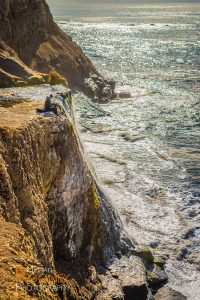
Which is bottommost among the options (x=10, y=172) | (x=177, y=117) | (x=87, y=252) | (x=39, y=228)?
(x=177, y=117)

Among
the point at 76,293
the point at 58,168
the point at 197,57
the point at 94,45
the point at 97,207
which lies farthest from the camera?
the point at 94,45

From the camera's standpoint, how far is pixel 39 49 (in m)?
41.5

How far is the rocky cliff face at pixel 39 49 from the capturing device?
33.8 metres

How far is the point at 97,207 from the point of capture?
14.8 meters

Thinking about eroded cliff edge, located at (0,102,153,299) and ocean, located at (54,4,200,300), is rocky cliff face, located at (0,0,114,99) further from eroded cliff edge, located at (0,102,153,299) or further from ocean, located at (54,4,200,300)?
eroded cliff edge, located at (0,102,153,299)

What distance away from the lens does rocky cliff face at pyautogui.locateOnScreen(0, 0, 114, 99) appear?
111ft

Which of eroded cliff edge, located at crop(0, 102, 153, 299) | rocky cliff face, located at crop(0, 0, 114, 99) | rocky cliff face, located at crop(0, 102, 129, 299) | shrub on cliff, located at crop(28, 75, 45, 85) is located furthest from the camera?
rocky cliff face, located at crop(0, 0, 114, 99)

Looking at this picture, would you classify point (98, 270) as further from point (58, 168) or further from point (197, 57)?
point (197, 57)

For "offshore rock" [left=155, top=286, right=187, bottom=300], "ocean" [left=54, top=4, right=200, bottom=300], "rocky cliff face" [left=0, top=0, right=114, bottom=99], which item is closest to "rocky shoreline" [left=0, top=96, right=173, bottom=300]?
"offshore rock" [left=155, top=286, right=187, bottom=300]

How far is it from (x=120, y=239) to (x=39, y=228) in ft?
23.6


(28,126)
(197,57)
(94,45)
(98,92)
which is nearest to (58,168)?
(28,126)

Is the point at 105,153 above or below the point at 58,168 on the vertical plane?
below

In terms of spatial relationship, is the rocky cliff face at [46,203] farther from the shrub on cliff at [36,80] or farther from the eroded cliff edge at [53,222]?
the shrub on cliff at [36,80]

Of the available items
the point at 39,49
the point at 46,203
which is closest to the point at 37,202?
the point at 46,203
